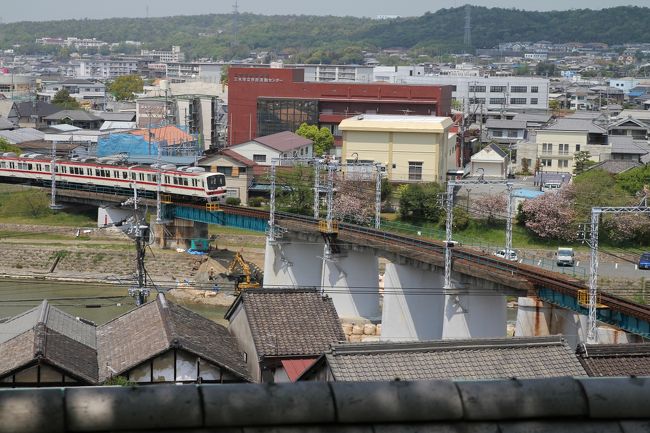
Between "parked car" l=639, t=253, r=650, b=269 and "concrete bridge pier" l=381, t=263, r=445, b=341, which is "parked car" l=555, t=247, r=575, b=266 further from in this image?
"concrete bridge pier" l=381, t=263, r=445, b=341

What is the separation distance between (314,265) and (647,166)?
8.02 meters

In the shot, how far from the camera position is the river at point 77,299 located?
13211 millimetres

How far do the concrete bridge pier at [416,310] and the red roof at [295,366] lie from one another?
181 inches

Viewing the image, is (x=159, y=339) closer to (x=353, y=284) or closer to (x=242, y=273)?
(x=353, y=284)

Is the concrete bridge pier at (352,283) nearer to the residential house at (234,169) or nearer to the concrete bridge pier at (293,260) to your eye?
the concrete bridge pier at (293,260)

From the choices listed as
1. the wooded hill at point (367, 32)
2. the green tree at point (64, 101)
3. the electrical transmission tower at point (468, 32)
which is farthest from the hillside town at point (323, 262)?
the wooded hill at point (367, 32)

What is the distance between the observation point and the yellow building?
2067 centimetres

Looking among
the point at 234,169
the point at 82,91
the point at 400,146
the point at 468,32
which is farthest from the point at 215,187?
the point at 468,32

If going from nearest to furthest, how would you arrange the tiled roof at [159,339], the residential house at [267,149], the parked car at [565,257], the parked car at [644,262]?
1. the tiled roof at [159,339]
2. the parked car at [644,262]
3. the parked car at [565,257]
4. the residential house at [267,149]

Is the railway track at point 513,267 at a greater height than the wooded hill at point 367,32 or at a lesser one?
lesser

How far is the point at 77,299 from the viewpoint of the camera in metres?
14.4

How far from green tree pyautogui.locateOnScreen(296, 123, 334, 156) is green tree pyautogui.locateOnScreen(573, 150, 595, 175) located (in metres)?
5.68

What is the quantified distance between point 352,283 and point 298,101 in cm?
1224

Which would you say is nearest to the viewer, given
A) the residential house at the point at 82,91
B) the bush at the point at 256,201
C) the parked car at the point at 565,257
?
the parked car at the point at 565,257
